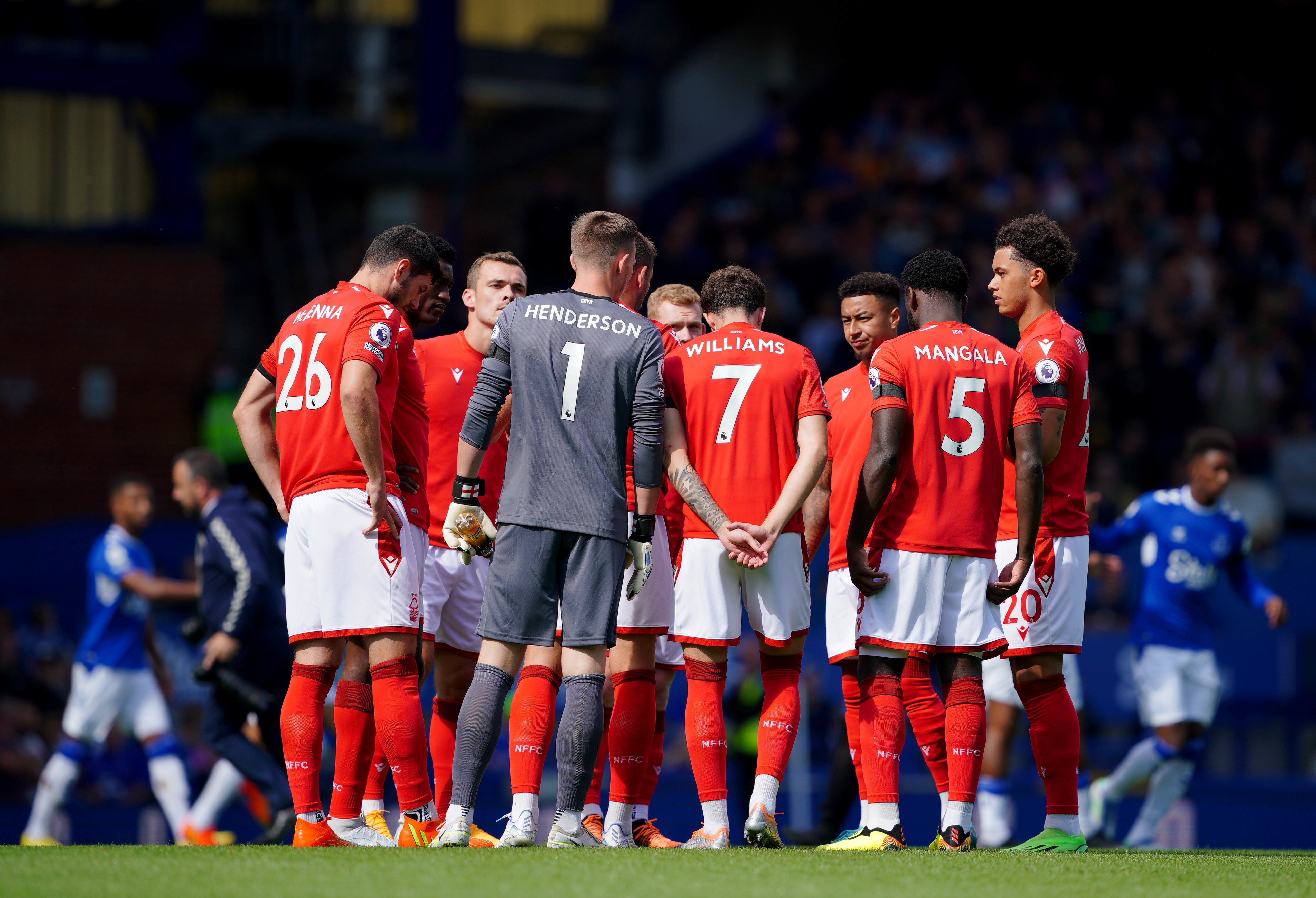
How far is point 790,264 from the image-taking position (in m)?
16.9

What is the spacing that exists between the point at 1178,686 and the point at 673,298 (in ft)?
14.7

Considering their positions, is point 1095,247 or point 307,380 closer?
point 307,380

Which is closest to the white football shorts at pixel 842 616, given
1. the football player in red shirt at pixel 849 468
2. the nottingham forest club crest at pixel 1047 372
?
the football player in red shirt at pixel 849 468

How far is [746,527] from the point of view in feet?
19.4

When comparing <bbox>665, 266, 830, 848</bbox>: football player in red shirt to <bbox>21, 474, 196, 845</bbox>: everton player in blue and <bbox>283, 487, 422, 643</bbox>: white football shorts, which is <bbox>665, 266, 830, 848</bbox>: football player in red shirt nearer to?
<bbox>283, 487, 422, 643</bbox>: white football shorts

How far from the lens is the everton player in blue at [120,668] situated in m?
9.77

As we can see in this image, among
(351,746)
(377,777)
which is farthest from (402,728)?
(377,777)

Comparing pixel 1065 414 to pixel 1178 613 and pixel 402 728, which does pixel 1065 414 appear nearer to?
pixel 402 728

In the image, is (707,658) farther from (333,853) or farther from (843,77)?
(843,77)

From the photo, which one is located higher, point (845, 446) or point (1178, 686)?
point (845, 446)

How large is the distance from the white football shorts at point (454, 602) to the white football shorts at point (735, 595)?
997 millimetres

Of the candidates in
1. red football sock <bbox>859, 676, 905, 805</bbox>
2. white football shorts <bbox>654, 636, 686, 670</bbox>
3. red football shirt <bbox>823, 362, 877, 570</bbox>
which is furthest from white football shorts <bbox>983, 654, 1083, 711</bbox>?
red football sock <bbox>859, 676, 905, 805</bbox>

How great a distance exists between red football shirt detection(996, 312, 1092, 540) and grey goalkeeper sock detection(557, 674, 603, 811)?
1.85 meters

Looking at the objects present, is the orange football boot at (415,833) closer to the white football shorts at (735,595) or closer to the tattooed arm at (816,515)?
the white football shorts at (735,595)
